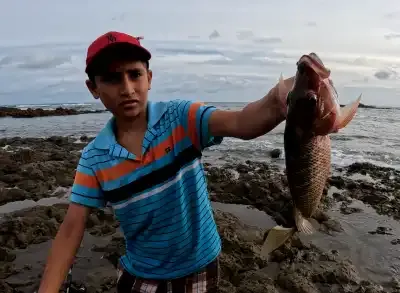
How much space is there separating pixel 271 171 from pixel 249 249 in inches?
272

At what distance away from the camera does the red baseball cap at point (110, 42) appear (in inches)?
110

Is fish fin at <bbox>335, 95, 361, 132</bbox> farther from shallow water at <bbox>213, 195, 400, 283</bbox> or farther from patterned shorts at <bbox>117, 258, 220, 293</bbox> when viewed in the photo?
shallow water at <bbox>213, 195, 400, 283</bbox>

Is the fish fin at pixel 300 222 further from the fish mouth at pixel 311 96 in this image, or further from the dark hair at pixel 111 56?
the dark hair at pixel 111 56

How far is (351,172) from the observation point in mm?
13336

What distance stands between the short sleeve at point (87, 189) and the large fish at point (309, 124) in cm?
147

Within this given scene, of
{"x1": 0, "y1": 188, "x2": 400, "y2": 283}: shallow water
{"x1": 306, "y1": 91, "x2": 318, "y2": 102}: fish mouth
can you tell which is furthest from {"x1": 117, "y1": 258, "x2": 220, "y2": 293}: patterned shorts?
{"x1": 0, "y1": 188, "x2": 400, "y2": 283}: shallow water

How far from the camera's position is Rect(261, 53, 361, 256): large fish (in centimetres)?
185

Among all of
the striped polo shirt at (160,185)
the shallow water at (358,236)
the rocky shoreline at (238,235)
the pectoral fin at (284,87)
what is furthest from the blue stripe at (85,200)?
the shallow water at (358,236)

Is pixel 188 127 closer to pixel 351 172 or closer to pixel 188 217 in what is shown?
pixel 188 217

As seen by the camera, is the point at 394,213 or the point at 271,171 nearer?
the point at 394,213

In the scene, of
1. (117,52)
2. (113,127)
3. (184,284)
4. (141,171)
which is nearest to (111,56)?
(117,52)

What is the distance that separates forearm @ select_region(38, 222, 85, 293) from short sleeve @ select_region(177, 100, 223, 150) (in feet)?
3.50

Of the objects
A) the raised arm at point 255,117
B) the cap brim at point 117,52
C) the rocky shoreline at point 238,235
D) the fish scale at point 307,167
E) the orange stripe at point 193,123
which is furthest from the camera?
the rocky shoreline at point 238,235

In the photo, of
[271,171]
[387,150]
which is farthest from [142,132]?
[387,150]
